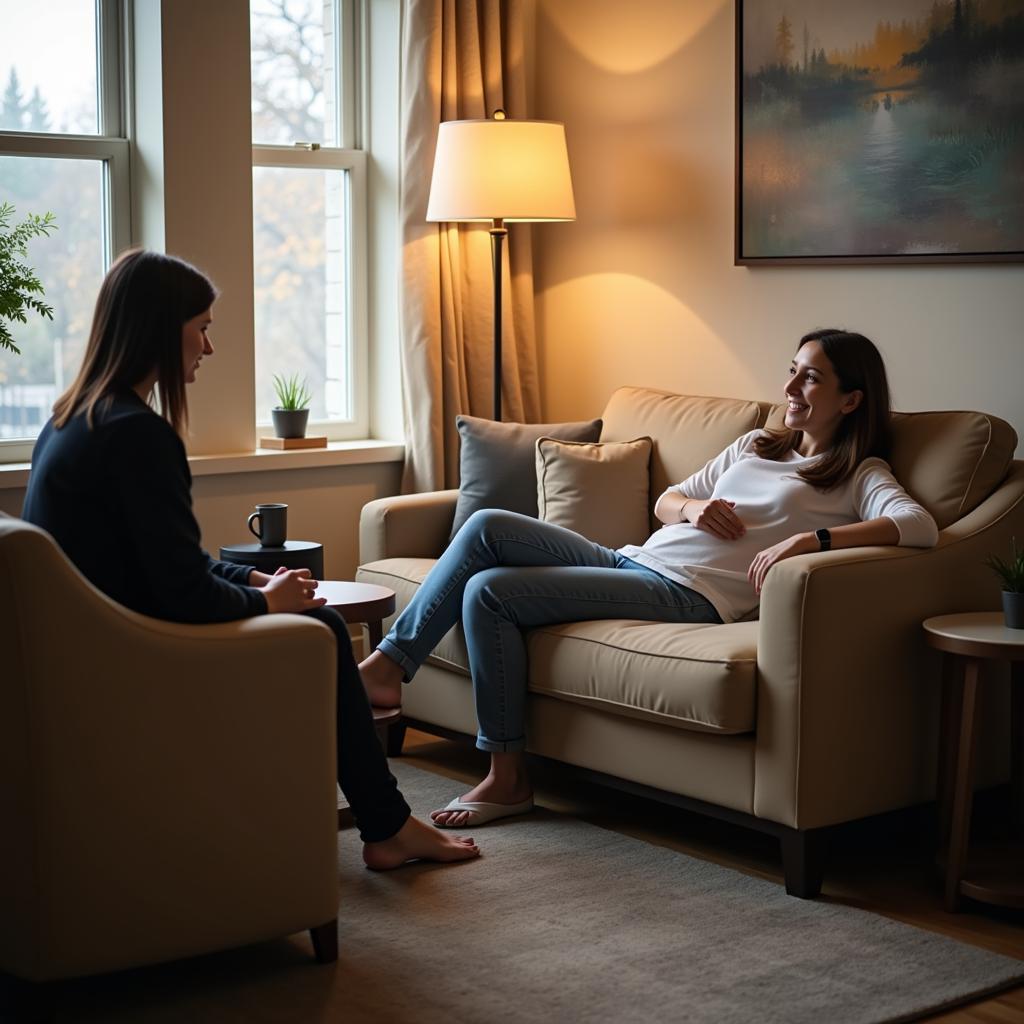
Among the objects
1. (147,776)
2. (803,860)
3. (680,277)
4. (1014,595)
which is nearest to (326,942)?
(147,776)

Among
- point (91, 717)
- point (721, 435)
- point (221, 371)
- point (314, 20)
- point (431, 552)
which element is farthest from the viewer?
point (314, 20)

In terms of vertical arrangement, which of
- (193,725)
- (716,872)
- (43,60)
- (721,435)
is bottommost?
(716,872)

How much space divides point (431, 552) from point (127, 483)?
74.7 inches

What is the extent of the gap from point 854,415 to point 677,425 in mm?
705

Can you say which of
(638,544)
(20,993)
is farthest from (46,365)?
(20,993)

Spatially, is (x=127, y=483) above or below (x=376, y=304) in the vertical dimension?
below

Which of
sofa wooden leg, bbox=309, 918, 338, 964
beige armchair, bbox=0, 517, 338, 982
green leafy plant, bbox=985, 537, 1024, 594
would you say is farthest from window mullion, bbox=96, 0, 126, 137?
green leafy plant, bbox=985, 537, 1024, 594

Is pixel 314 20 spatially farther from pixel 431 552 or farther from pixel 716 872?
pixel 716 872

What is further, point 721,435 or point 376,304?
point 376,304

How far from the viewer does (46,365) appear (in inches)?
167

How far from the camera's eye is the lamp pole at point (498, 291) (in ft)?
14.9

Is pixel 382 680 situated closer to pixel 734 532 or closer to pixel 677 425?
pixel 734 532

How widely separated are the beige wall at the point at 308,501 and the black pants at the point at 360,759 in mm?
1493

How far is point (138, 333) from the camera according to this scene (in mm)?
2396
